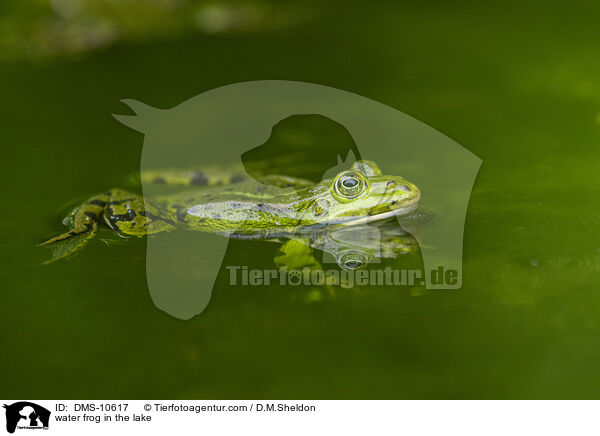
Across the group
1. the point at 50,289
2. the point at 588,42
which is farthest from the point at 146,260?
the point at 588,42

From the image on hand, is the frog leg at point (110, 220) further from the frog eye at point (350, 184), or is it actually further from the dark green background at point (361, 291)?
the frog eye at point (350, 184)

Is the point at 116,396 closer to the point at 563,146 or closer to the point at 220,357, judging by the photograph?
the point at 220,357

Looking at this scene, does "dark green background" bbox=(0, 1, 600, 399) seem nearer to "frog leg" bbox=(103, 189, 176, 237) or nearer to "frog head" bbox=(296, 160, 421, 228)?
"frog leg" bbox=(103, 189, 176, 237)

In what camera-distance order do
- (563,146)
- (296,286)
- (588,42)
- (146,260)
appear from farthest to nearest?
(588,42) → (563,146) → (146,260) → (296,286)

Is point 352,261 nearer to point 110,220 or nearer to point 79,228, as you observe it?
point 110,220
